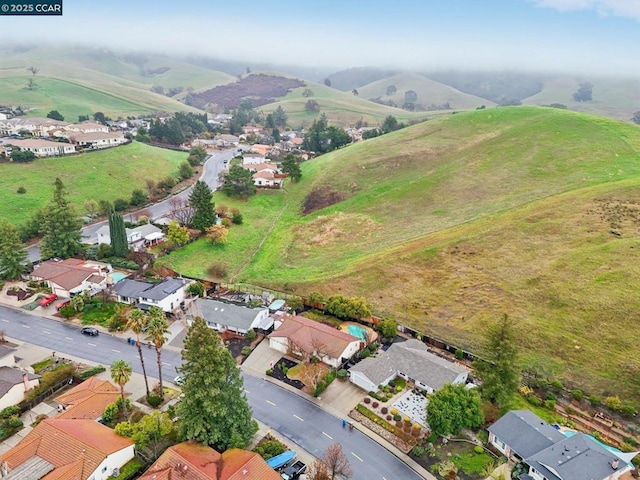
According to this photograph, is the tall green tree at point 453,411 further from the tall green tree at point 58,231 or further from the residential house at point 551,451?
the tall green tree at point 58,231

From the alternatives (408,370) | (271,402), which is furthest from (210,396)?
(408,370)

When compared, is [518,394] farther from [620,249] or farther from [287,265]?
[287,265]

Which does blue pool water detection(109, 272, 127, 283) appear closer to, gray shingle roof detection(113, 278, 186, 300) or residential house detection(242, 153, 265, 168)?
gray shingle roof detection(113, 278, 186, 300)

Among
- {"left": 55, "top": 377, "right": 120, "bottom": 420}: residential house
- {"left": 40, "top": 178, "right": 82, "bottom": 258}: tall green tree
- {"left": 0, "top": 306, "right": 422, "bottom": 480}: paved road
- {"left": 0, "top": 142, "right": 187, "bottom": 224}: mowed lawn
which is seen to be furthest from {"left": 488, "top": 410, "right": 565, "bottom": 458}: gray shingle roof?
{"left": 0, "top": 142, "right": 187, "bottom": 224}: mowed lawn

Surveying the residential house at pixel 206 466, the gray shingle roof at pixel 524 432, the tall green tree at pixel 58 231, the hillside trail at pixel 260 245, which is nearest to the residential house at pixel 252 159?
the hillside trail at pixel 260 245

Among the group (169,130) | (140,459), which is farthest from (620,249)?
(169,130)

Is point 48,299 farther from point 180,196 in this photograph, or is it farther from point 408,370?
point 180,196
